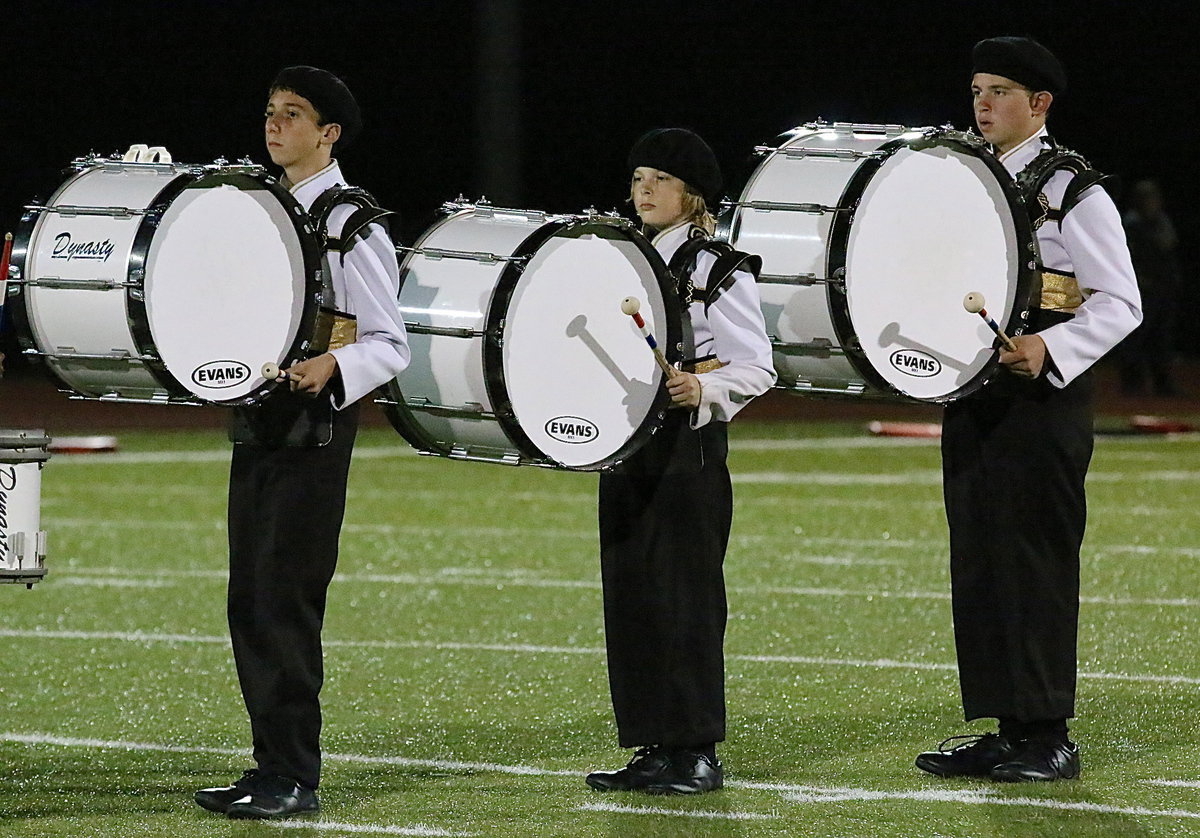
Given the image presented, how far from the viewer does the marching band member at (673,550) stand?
592 cm

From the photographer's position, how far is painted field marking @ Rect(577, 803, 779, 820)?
5.66 m

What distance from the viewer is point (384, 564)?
10891 millimetres

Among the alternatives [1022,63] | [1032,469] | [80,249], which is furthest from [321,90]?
[1032,469]

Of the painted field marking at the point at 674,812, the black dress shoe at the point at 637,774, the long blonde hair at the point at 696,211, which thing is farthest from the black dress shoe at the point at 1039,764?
the long blonde hair at the point at 696,211

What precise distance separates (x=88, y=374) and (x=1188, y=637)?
4837mm

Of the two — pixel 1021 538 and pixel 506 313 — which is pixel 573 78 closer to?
pixel 1021 538

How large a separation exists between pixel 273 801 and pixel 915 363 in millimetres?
1954

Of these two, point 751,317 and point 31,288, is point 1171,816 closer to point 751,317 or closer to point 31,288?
point 751,317

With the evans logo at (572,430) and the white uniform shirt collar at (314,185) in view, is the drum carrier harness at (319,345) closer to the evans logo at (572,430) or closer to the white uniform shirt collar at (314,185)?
the white uniform shirt collar at (314,185)

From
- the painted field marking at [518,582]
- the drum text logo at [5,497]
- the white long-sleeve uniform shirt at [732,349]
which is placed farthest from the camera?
the painted field marking at [518,582]

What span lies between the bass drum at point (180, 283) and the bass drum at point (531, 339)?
38cm

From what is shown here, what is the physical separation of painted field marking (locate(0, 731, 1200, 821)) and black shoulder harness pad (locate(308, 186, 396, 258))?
4.66ft

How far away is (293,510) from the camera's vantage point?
18.5ft

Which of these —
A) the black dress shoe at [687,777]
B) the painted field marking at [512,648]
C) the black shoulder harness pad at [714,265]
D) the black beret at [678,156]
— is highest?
the black beret at [678,156]
